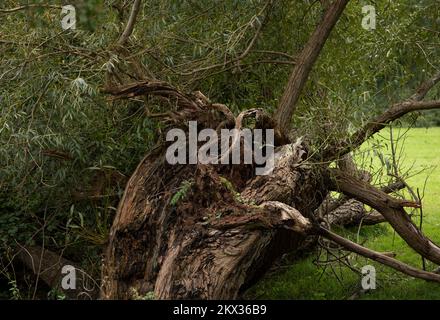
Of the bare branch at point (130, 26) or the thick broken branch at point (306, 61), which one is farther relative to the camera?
the thick broken branch at point (306, 61)

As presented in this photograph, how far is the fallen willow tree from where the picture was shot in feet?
14.5

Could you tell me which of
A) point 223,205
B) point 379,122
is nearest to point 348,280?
point 379,122

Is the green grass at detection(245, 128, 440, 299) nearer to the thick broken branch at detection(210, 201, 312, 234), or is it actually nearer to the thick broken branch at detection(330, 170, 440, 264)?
the thick broken branch at detection(330, 170, 440, 264)

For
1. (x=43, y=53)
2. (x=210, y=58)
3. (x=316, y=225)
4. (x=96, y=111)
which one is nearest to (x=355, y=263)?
(x=316, y=225)

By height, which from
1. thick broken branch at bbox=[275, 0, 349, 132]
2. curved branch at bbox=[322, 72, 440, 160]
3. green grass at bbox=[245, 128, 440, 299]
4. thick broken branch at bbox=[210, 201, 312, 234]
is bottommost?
thick broken branch at bbox=[210, 201, 312, 234]

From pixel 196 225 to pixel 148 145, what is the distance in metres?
1.61

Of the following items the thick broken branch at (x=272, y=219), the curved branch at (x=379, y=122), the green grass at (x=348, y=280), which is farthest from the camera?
the green grass at (x=348, y=280)

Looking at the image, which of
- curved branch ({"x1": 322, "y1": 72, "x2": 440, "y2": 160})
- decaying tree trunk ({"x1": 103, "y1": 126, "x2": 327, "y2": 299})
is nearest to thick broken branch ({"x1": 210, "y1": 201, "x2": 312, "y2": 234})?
decaying tree trunk ({"x1": 103, "y1": 126, "x2": 327, "y2": 299})

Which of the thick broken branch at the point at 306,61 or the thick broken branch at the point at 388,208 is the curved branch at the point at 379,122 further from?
the thick broken branch at the point at 306,61

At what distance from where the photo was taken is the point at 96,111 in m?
5.57

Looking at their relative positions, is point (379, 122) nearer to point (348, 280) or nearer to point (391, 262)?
point (391, 262)

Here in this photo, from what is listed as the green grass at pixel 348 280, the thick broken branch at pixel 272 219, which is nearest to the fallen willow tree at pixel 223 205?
the thick broken branch at pixel 272 219

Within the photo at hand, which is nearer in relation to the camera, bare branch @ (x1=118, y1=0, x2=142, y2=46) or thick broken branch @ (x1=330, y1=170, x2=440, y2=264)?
bare branch @ (x1=118, y1=0, x2=142, y2=46)

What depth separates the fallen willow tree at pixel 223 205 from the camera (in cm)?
441
